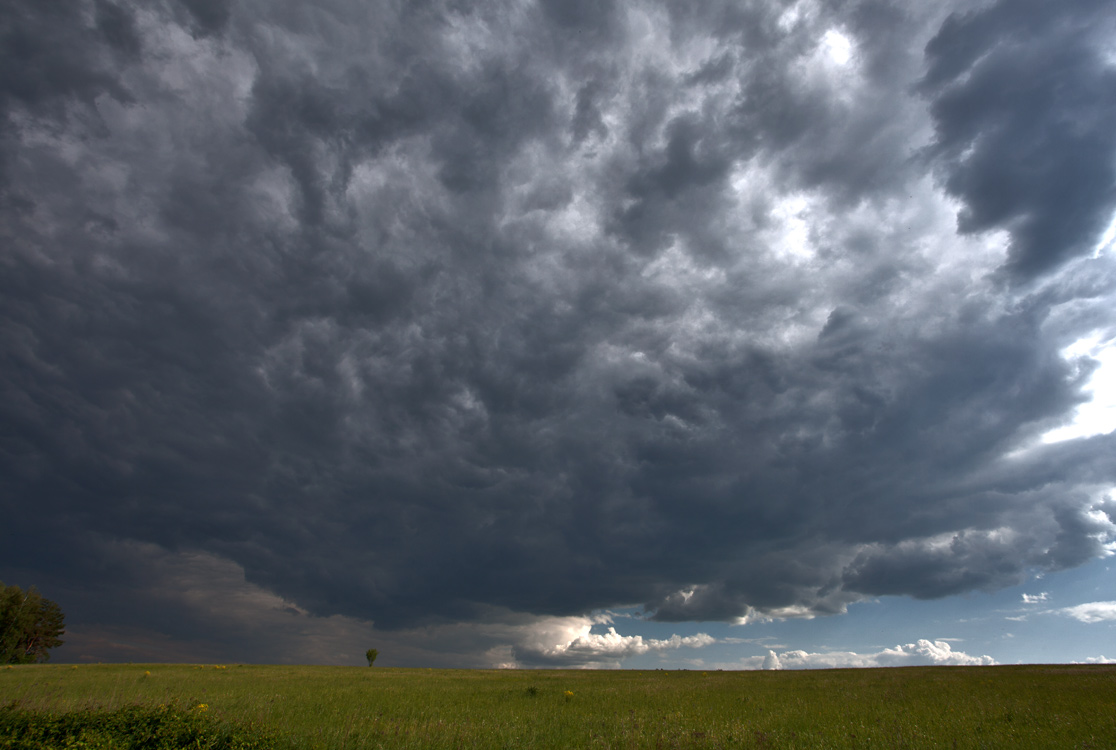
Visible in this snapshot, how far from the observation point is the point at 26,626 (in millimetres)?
81938

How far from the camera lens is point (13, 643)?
264 ft

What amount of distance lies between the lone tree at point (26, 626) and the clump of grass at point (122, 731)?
340 ft

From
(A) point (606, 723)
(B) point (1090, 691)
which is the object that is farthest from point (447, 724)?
(B) point (1090, 691)

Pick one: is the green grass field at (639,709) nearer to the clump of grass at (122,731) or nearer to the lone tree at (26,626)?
the clump of grass at (122,731)

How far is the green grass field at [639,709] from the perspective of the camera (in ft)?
59.8

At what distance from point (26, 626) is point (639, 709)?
363ft

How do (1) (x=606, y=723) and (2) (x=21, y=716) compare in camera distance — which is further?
(1) (x=606, y=723)

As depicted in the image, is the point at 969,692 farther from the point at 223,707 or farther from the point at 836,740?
the point at 223,707

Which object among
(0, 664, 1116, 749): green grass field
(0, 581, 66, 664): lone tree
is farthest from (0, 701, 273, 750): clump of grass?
(0, 581, 66, 664): lone tree

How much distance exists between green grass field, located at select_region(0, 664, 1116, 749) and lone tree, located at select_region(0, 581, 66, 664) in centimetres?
6264

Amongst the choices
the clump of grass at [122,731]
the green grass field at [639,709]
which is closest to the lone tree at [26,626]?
the green grass field at [639,709]

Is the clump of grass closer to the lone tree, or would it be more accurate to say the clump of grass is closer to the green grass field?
the green grass field

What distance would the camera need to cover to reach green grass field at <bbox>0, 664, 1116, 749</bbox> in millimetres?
18234

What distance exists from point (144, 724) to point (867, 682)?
44664 mm
